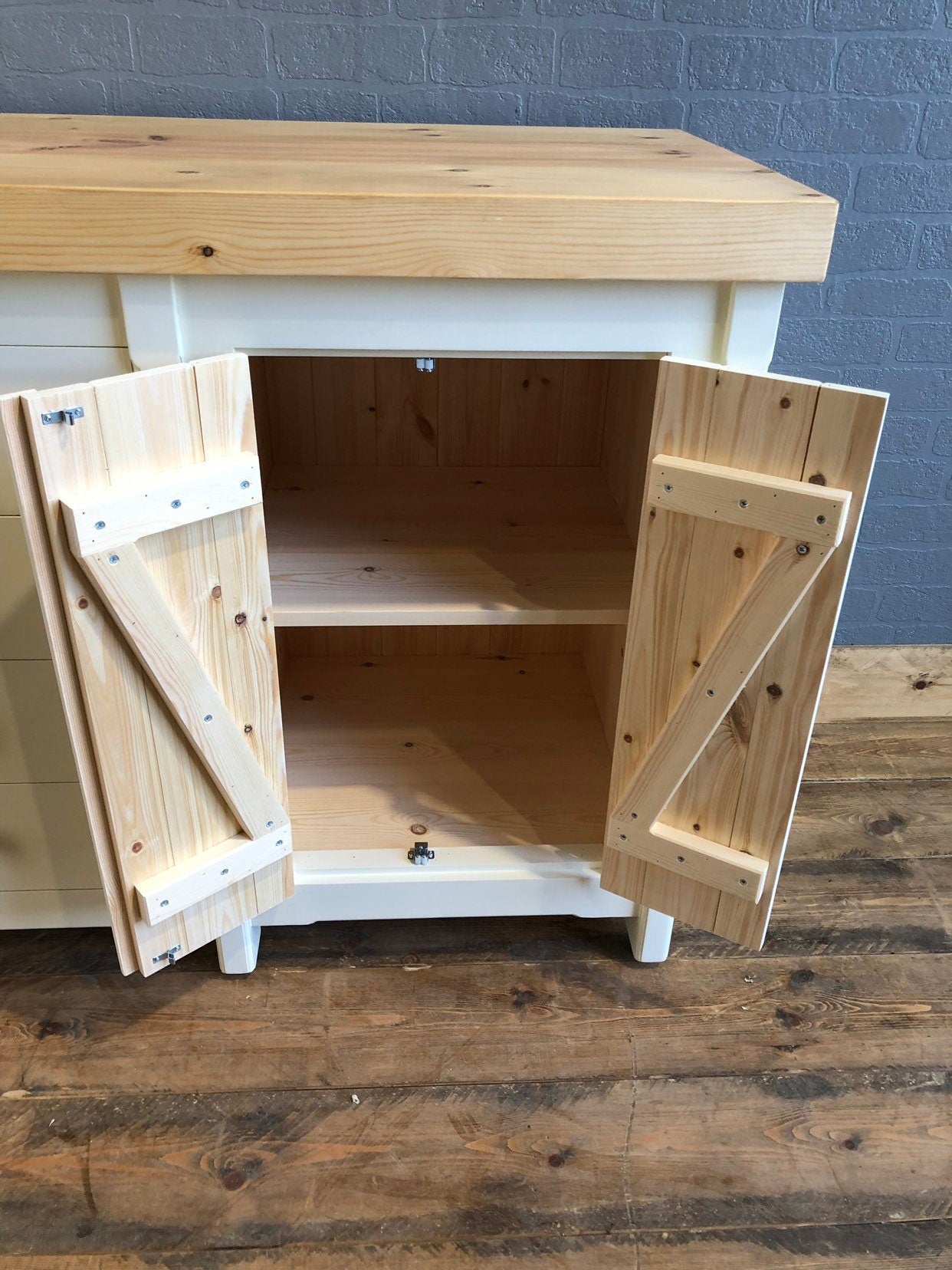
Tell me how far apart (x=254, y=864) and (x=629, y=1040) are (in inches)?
22.4

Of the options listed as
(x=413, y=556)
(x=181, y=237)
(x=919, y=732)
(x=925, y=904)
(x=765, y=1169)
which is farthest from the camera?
(x=919, y=732)

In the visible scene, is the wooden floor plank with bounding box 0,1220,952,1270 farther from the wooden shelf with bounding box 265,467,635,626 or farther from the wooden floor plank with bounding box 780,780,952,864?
the wooden shelf with bounding box 265,467,635,626

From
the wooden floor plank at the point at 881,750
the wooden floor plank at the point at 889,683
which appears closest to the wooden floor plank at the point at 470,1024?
the wooden floor plank at the point at 881,750

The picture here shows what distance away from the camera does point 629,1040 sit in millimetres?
1325

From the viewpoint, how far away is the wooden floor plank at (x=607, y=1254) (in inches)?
42.3

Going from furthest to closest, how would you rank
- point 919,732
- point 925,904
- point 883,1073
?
point 919,732
point 925,904
point 883,1073

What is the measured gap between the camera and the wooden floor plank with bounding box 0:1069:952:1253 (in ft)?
3.66

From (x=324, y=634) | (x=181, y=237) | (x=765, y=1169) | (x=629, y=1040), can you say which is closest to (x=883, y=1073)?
(x=765, y=1169)

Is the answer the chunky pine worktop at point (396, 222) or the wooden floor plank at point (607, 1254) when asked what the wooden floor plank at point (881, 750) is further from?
the chunky pine worktop at point (396, 222)

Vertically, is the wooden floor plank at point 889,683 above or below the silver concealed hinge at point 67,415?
below

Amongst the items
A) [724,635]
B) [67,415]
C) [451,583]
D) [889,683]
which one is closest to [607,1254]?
[724,635]

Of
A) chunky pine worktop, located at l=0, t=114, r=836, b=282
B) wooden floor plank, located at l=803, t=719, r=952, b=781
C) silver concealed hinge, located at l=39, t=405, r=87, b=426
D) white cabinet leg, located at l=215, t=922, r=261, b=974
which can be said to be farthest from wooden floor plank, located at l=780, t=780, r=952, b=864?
silver concealed hinge, located at l=39, t=405, r=87, b=426

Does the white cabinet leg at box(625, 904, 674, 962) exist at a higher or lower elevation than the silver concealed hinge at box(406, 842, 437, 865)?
lower

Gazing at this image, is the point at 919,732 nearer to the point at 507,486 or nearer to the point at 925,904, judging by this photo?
the point at 925,904
